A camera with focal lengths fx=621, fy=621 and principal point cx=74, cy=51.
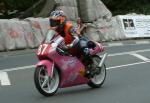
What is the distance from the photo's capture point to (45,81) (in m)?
11.5

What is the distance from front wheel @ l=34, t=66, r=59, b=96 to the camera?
37.3 ft

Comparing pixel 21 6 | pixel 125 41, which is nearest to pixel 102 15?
pixel 125 41

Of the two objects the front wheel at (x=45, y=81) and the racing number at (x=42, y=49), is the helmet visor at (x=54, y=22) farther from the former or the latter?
the front wheel at (x=45, y=81)

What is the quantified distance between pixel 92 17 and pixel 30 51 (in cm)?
786

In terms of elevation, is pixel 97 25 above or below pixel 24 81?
below

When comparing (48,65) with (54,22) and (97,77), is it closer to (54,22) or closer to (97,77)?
(54,22)

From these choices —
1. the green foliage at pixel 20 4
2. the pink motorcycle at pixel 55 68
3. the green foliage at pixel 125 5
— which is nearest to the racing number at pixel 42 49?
the pink motorcycle at pixel 55 68

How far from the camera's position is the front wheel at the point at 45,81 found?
11.4 m

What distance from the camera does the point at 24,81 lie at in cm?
1445

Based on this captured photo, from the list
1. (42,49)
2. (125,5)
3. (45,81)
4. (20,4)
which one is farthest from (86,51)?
(125,5)

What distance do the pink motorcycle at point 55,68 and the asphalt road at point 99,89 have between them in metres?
0.22

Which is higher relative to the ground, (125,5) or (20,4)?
(20,4)

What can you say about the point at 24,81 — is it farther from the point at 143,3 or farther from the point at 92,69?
the point at 143,3

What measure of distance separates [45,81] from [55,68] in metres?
0.40
